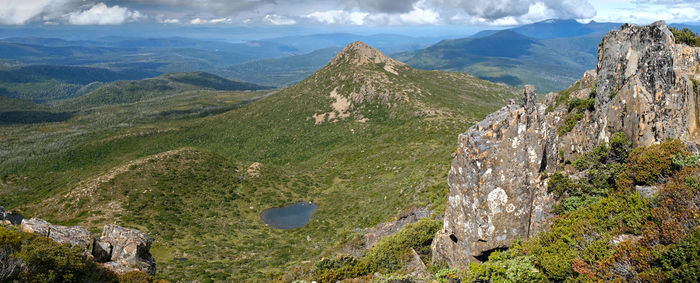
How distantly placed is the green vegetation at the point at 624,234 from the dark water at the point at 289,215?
130 ft

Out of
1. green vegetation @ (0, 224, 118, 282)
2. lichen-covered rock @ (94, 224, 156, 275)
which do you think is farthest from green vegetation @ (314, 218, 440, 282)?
green vegetation @ (0, 224, 118, 282)

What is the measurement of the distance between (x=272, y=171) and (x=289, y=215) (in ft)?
56.6

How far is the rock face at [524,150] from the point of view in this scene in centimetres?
1487

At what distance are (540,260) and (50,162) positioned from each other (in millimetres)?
133723

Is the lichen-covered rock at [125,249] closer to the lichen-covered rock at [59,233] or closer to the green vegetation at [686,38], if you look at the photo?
the lichen-covered rock at [59,233]

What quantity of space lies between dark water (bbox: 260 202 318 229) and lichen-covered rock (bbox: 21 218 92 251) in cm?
3105

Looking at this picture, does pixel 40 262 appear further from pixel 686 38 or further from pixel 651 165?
pixel 686 38

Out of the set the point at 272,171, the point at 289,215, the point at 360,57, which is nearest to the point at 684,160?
the point at 289,215

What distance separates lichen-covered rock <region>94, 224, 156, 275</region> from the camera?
18.9 m

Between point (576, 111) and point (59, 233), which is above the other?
point (576, 111)

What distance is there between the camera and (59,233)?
58.6 feet

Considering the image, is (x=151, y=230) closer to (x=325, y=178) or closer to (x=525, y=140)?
(x=325, y=178)

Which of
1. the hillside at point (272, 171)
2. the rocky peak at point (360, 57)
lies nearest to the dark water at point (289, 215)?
the hillside at point (272, 171)

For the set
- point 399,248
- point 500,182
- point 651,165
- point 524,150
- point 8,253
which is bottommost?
point 399,248
